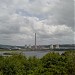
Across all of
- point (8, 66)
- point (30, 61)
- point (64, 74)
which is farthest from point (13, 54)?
point (64, 74)

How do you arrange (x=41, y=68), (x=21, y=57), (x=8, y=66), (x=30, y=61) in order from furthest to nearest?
(x=21, y=57) < (x=30, y=61) < (x=41, y=68) < (x=8, y=66)

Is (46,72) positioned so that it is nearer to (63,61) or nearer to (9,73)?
(9,73)

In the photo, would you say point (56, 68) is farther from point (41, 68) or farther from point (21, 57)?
point (21, 57)

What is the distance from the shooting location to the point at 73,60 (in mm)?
13531

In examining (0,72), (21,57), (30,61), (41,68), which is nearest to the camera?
(0,72)

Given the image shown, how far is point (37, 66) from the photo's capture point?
11477mm

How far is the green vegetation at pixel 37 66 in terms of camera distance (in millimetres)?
10305

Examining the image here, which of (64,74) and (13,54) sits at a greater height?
(13,54)

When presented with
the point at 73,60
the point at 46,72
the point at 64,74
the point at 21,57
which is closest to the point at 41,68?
the point at 46,72

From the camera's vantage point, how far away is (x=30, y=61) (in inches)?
Result: 467

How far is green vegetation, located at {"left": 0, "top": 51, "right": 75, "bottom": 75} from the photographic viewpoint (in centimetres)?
1030

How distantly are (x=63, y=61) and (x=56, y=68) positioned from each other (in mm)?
1824

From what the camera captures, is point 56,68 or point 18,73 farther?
point 56,68

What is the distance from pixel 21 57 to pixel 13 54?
21.2 inches
